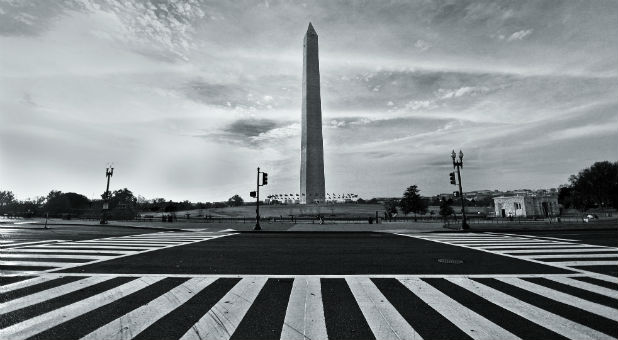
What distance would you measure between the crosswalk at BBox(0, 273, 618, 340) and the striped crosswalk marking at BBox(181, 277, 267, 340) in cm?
2

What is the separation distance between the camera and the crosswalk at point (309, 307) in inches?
156

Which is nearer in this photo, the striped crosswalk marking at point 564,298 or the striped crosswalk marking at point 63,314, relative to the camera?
the striped crosswalk marking at point 63,314

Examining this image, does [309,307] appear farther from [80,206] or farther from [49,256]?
[80,206]

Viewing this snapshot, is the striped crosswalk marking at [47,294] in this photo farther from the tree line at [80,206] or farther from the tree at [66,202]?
the tree at [66,202]

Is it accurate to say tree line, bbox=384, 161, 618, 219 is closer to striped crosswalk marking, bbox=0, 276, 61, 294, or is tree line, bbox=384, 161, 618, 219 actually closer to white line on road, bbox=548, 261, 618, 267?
white line on road, bbox=548, 261, 618, 267

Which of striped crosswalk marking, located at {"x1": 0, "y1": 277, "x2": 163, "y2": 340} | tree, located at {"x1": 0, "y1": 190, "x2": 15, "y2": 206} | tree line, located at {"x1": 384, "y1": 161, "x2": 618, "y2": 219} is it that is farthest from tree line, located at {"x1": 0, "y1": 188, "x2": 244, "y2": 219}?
tree line, located at {"x1": 384, "y1": 161, "x2": 618, "y2": 219}

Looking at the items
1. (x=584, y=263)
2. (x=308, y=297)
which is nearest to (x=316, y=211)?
(x=584, y=263)

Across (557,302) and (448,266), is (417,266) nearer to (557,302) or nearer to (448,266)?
(448,266)

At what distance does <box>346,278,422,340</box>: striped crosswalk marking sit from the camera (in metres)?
3.88

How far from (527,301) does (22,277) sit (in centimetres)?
1060

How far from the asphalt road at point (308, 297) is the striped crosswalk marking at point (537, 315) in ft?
0.06

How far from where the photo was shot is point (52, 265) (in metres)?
8.46

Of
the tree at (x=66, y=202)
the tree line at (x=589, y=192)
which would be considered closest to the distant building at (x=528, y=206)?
the tree line at (x=589, y=192)

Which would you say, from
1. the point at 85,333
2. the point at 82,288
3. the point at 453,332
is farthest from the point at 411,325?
the point at 82,288
